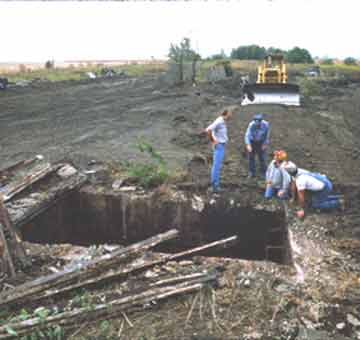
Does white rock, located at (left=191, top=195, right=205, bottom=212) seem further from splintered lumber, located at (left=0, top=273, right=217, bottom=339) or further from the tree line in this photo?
the tree line

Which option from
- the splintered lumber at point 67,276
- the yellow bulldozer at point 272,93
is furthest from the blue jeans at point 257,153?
the yellow bulldozer at point 272,93

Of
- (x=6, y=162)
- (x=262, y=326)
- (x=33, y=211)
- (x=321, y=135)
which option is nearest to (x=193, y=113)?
(x=321, y=135)

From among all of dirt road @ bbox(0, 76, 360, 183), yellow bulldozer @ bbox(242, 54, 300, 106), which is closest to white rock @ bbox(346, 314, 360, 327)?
dirt road @ bbox(0, 76, 360, 183)

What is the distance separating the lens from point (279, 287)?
4.34 m

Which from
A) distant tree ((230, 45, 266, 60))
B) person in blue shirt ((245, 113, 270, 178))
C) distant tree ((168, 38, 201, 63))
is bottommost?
person in blue shirt ((245, 113, 270, 178))

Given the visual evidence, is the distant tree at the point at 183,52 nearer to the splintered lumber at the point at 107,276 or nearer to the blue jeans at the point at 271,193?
the blue jeans at the point at 271,193

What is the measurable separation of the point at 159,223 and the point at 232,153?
3.74 metres

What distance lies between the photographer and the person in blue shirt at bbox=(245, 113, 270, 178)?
24.9ft

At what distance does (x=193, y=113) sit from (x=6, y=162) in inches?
335

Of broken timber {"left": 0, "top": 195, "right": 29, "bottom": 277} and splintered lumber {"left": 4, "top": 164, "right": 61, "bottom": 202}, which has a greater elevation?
splintered lumber {"left": 4, "top": 164, "right": 61, "bottom": 202}

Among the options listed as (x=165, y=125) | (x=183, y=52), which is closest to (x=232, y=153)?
(x=165, y=125)

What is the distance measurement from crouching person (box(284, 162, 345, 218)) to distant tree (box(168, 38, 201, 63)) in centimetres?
2213

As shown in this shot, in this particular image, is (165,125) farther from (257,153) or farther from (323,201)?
(323,201)

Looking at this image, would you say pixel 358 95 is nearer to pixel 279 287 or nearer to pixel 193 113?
pixel 193 113
